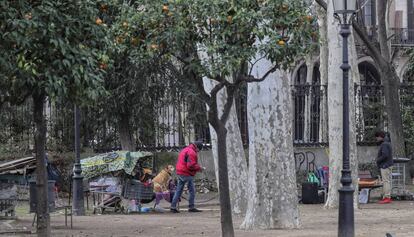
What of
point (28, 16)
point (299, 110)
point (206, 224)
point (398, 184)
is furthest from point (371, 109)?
point (28, 16)

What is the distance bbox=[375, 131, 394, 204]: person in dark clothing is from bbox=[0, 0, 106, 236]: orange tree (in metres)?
12.6

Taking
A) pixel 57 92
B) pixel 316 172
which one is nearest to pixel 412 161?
pixel 316 172

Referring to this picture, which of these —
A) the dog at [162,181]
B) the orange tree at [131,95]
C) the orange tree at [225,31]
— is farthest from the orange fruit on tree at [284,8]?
the orange tree at [131,95]

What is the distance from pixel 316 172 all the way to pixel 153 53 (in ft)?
46.8

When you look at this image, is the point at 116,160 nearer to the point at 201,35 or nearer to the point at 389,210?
the point at 389,210

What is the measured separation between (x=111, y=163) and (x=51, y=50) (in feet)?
32.1

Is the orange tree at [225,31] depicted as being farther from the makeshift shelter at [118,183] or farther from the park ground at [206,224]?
the makeshift shelter at [118,183]

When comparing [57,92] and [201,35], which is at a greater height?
[201,35]

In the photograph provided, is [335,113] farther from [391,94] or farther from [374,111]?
[374,111]

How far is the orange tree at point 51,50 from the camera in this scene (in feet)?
35.8

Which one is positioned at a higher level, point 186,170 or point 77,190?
point 186,170

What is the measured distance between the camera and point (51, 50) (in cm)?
1135

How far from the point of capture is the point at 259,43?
12805mm

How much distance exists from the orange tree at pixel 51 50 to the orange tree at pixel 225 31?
861mm
